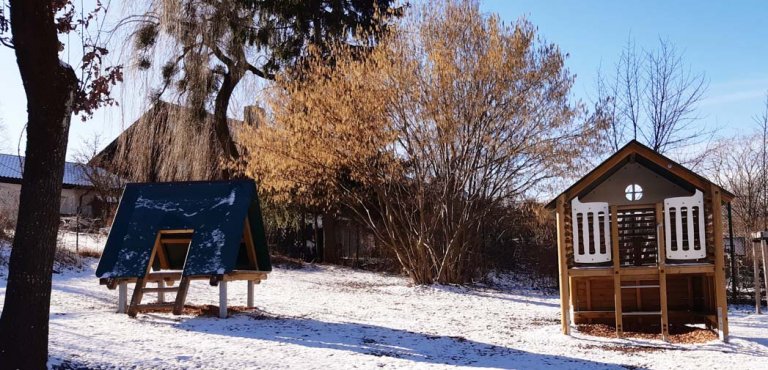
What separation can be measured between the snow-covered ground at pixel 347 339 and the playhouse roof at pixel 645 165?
7.15 ft

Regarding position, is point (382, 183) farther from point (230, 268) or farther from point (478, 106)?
point (230, 268)

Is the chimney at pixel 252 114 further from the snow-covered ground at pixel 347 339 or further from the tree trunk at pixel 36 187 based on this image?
the tree trunk at pixel 36 187

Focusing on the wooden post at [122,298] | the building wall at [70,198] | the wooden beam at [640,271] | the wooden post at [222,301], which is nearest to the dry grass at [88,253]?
the wooden post at [122,298]

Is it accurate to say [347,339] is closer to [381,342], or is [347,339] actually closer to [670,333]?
[381,342]

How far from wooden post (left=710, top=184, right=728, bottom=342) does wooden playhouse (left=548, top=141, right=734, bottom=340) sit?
13 millimetres

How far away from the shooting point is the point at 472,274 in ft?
65.5

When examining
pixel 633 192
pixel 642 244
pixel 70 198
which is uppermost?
pixel 70 198

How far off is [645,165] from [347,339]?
5021 mm

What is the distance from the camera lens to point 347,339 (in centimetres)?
913

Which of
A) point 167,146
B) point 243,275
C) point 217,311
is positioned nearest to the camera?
point 243,275

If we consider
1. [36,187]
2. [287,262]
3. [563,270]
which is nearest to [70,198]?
[287,262]

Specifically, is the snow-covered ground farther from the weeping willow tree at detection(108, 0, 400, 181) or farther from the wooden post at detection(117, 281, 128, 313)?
the weeping willow tree at detection(108, 0, 400, 181)

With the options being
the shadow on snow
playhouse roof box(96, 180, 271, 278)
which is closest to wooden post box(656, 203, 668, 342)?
the shadow on snow

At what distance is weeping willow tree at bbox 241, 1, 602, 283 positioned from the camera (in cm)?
1616
